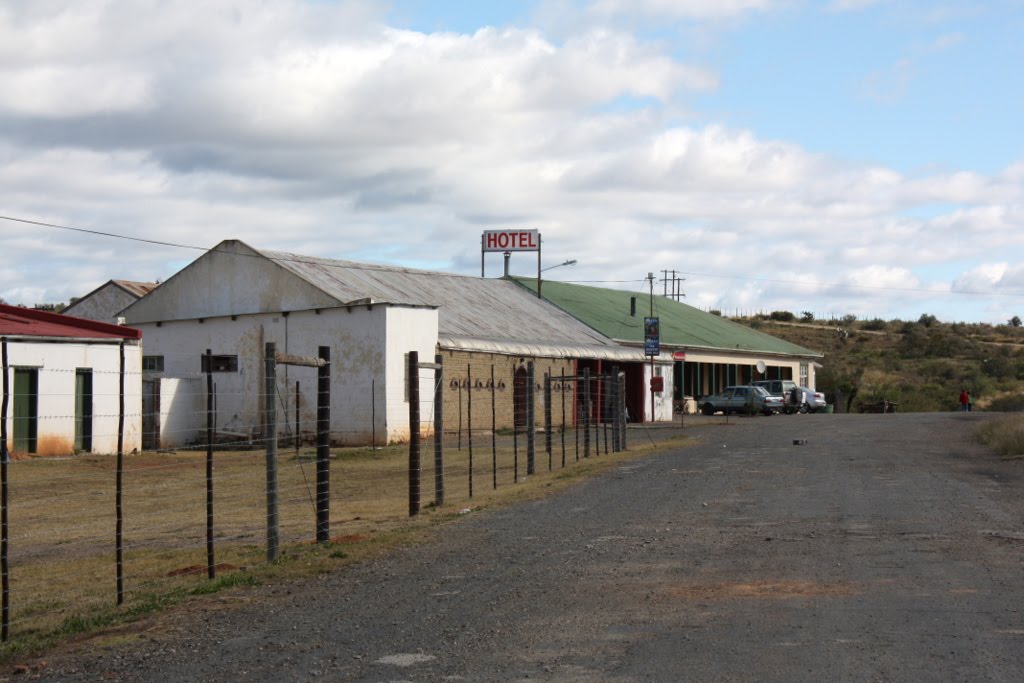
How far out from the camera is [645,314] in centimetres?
6319

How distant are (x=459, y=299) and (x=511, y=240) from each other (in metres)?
19.0

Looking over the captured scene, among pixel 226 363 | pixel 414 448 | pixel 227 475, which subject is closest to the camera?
pixel 414 448

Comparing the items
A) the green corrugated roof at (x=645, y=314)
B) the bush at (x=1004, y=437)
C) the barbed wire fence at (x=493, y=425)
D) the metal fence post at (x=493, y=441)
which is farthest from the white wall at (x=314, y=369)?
the green corrugated roof at (x=645, y=314)

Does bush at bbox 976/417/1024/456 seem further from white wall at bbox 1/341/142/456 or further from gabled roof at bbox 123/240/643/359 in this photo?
white wall at bbox 1/341/142/456

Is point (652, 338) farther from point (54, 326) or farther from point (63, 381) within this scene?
point (63, 381)

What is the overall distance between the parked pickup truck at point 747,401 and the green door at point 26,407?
112 ft

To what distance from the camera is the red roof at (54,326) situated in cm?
3064

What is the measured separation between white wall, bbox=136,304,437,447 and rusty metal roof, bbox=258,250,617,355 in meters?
0.90

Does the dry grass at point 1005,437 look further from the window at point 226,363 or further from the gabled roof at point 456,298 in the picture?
the window at point 226,363

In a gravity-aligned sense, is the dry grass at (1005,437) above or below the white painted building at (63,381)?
below

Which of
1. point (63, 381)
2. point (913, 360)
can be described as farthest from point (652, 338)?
point (913, 360)

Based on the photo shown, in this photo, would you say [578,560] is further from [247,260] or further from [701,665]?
[247,260]

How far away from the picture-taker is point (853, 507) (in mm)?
15227

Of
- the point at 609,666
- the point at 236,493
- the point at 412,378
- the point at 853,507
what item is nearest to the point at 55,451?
the point at 236,493
